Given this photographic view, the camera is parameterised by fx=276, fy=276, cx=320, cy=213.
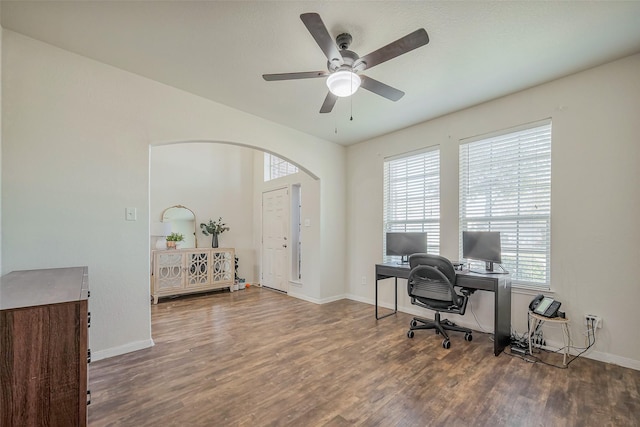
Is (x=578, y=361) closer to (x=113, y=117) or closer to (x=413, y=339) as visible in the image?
(x=413, y=339)

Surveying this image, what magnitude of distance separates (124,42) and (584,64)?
4.19 metres

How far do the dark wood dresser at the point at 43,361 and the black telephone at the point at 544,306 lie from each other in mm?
3511

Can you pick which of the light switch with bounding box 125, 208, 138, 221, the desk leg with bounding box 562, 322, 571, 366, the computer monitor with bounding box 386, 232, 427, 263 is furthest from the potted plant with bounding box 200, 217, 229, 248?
the desk leg with bounding box 562, 322, 571, 366

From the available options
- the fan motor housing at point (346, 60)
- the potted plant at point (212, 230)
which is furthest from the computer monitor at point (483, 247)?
the potted plant at point (212, 230)

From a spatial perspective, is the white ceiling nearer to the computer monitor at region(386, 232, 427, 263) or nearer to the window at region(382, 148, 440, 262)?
the window at region(382, 148, 440, 262)

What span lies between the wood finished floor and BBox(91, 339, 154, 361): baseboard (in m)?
0.06

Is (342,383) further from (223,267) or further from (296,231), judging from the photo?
(223,267)

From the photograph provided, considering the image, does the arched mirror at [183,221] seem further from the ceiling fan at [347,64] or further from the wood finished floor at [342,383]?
the ceiling fan at [347,64]

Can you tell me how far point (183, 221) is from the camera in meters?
5.46

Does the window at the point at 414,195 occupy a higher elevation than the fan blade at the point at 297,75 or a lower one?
lower

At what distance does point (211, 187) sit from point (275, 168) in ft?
4.65

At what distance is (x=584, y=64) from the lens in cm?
263

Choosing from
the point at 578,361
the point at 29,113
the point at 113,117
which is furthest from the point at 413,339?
the point at 29,113

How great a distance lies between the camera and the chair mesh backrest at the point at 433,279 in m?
2.99
